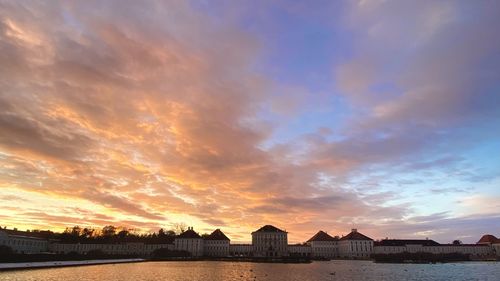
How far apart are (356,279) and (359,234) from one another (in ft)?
450

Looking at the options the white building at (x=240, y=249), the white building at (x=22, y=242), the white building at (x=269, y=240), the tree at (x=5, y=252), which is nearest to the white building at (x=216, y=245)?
the white building at (x=240, y=249)

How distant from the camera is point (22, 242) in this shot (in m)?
138

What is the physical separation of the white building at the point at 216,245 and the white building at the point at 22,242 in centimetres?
6361

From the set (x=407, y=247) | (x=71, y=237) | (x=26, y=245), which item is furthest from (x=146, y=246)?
(x=407, y=247)

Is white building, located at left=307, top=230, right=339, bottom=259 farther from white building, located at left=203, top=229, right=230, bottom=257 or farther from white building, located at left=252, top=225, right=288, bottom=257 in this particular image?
white building, located at left=203, top=229, right=230, bottom=257

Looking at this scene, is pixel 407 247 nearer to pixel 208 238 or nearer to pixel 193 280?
pixel 208 238

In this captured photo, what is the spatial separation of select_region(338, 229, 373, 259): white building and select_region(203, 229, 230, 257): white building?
175 feet

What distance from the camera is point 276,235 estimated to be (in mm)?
163875

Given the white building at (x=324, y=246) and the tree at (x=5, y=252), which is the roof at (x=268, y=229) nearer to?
the white building at (x=324, y=246)

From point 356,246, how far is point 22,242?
134 m

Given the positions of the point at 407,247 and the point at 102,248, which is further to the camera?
the point at 407,247

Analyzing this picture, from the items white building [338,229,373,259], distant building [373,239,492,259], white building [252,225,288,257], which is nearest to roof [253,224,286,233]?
white building [252,225,288,257]

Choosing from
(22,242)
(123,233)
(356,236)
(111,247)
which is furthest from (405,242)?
(22,242)

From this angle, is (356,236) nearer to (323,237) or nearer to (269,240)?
(323,237)
